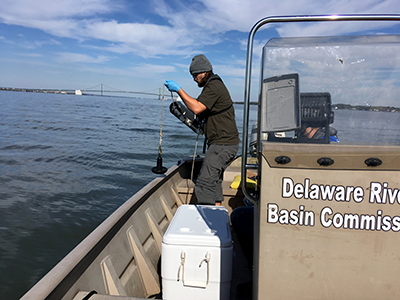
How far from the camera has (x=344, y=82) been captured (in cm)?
131

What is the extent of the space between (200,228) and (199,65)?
1674 millimetres

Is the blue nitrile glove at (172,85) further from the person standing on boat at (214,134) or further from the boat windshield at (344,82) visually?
the boat windshield at (344,82)

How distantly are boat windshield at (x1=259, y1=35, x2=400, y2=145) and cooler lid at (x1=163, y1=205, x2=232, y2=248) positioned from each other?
821mm

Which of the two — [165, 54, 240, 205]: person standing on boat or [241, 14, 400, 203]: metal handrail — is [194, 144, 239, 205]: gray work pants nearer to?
[165, 54, 240, 205]: person standing on boat

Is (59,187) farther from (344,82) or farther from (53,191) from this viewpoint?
(344,82)

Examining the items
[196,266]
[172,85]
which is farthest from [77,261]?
[172,85]

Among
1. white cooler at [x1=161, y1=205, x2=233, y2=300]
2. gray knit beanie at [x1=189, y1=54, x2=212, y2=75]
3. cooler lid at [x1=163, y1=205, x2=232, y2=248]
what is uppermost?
gray knit beanie at [x1=189, y1=54, x2=212, y2=75]

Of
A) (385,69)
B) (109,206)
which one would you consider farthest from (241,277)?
(109,206)

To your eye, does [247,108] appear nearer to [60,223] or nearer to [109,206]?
[60,223]

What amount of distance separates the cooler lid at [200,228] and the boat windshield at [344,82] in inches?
32.3

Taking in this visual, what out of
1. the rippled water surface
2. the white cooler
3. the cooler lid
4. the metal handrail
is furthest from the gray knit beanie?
the white cooler

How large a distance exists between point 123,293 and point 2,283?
3.48 m

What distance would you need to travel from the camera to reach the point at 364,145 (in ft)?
4.11

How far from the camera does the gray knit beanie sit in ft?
9.50
